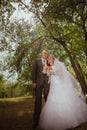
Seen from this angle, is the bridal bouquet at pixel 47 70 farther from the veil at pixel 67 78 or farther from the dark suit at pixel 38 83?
the veil at pixel 67 78

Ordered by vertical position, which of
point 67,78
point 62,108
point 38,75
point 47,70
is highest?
point 47,70

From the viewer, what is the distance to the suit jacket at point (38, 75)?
8750mm

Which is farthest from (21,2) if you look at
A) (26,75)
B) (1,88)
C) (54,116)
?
(1,88)

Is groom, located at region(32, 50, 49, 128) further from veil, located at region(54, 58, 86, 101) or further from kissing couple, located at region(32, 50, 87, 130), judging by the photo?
veil, located at region(54, 58, 86, 101)

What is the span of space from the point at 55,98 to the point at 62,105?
0.32 metres

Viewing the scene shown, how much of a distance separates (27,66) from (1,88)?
46.6 feet

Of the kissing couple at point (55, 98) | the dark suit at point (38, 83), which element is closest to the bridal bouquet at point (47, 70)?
the kissing couple at point (55, 98)

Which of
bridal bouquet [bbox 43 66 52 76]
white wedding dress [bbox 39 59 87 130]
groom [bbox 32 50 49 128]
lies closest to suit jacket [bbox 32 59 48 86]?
groom [bbox 32 50 49 128]

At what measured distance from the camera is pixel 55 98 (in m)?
8.82

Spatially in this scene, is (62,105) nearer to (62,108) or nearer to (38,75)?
(62,108)

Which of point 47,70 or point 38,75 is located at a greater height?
point 47,70

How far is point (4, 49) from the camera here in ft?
73.8

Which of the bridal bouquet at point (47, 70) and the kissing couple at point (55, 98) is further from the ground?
the bridal bouquet at point (47, 70)

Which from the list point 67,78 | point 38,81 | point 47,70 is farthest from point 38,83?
point 67,78
